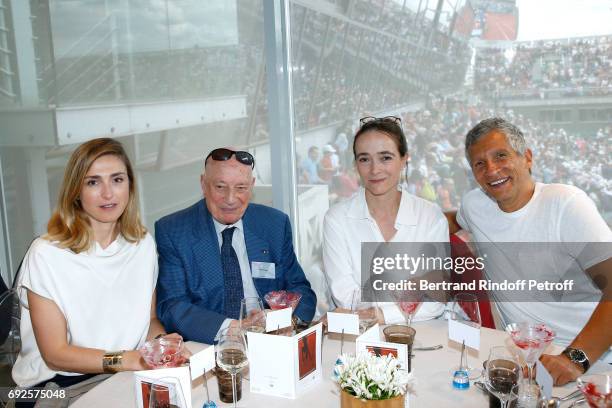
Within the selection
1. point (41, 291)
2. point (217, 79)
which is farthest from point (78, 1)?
point (41, 291)

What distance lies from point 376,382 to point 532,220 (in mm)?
1467

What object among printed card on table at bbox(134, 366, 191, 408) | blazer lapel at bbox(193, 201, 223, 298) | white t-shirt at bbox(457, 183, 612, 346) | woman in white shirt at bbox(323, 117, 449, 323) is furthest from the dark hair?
printed card on table at bbox(134, 366, 191, 408)

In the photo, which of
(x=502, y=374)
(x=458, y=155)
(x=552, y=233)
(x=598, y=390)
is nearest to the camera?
(x=598, y=390)

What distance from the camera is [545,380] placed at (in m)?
1.52

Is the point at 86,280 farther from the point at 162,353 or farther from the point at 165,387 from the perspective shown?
the point at 165,387

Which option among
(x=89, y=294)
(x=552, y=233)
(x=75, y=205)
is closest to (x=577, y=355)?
(x=552, y=233)

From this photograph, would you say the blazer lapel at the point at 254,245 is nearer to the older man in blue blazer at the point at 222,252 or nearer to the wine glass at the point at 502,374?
the older man in blue blazer at the point at 222,252

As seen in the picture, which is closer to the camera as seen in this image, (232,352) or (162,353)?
(232,352)

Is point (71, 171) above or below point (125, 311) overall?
above

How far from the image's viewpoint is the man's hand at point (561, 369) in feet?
5.66

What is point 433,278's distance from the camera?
259 centimetres

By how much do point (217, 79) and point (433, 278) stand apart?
2.34 metres

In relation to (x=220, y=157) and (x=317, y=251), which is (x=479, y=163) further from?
(x=317, y=251)

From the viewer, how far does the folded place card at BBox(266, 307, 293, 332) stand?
1.79 m
